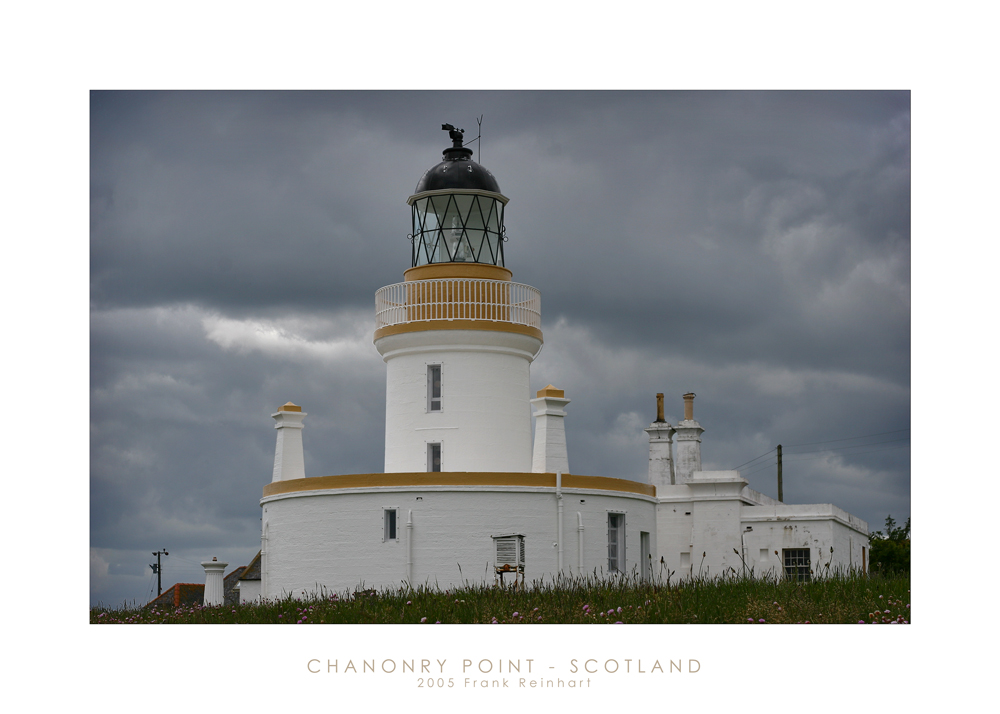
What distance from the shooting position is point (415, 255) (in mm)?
25766

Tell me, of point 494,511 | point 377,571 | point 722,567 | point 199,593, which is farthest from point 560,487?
point 199,593

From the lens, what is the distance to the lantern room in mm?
25203

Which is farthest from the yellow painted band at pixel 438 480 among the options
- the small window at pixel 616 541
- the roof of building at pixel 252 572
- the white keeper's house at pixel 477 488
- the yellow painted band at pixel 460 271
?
the roof of building at pixel 252 572

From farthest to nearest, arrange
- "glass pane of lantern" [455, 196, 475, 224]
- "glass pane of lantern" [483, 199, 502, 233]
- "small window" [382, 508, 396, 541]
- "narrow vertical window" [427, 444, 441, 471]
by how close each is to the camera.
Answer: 1. "glass pane of lantern" [483, 199, 502, 233]
2. "glass pane of lantern" [455, 196, 475, 224]
3. "narrow vertical window" [427, 444, 441, 471]
4. "small window" [382, 508, 396, 541]

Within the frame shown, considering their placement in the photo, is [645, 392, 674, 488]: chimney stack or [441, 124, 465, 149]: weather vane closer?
[441, 124, 465, 149]: weather vane

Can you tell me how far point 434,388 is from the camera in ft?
80.3

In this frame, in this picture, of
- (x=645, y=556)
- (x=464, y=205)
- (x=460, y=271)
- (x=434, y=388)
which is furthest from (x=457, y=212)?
(x=645, y=556)

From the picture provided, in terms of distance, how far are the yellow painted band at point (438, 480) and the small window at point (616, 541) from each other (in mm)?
879

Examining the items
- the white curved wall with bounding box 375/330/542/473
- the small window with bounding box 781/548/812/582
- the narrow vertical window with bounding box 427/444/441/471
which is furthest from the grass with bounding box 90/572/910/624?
the small window with bounding box 781/548/812/582

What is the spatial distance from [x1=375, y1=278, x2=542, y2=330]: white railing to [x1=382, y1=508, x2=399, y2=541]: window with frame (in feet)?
14.6

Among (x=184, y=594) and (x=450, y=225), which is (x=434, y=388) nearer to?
(x=450, y=225)

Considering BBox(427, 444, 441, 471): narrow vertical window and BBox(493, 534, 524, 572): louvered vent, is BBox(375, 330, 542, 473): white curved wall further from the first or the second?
BBox(493, 534, 524, 572): louvered vent

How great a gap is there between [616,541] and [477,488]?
11.7ft
